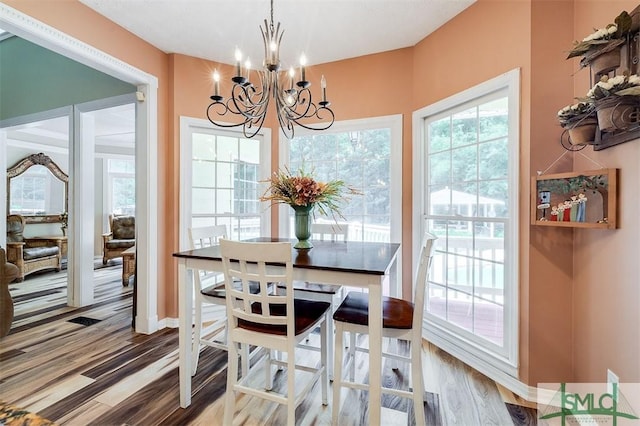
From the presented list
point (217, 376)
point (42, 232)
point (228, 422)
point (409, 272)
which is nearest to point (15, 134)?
point (42, 232)

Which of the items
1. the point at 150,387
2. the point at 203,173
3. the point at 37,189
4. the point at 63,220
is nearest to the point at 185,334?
the point at 150,387

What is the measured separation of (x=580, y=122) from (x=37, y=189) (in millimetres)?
7851

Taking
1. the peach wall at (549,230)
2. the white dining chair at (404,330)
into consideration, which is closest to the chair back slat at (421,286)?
the white dining chair at (404,330)

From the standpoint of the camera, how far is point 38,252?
479 cm

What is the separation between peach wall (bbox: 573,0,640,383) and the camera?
1399 mm

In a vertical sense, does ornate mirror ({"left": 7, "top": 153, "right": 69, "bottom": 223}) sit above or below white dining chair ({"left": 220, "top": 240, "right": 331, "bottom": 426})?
Result: above

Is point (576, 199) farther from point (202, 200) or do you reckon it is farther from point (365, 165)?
point (202, 200)

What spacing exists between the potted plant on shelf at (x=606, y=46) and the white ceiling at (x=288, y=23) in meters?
1.15

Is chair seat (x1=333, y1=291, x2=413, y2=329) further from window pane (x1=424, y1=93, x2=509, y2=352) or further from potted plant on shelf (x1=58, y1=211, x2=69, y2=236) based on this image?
potted plant on shelf (x1=58, y1=211, x2=69, y2=236)

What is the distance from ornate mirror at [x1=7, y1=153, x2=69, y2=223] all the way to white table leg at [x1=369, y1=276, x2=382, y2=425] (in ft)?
21.5

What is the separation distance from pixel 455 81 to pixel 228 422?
9.22ft

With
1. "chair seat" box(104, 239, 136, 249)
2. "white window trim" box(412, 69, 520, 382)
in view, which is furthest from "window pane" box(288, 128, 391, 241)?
"chair seat" box(104, 239, 136, 249)

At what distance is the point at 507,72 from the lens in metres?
1.97

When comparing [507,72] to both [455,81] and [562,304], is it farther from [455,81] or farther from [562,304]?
[562,304]
